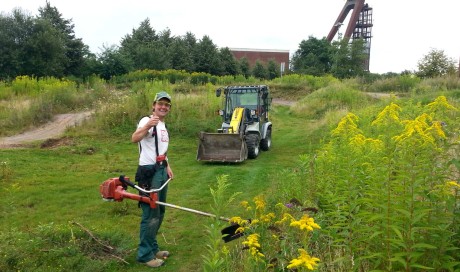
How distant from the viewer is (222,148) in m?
10.9

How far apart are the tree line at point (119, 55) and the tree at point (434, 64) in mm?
8921

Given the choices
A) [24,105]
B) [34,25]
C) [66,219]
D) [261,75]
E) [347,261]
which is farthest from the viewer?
[261,75]

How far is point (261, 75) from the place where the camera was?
47.3 meters

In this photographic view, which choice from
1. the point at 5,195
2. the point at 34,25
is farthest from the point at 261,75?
the point at 5,195

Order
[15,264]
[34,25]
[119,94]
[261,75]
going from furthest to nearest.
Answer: [261,75] → [34,25] → [119,94] → [15,264]

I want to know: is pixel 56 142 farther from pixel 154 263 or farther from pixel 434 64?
pixel 434 64

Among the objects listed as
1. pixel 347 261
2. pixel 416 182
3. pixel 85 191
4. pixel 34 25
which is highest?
pixel 34 25

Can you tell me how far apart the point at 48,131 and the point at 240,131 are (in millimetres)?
8354

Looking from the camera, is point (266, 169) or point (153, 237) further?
point (266, 169)

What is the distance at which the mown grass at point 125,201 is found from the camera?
4.36 metres

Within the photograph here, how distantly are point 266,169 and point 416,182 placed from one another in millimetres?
7358

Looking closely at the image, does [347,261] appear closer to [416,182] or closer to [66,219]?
[416,182]

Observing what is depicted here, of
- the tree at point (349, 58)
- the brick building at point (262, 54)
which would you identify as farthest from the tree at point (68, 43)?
the brick building at point (262, 54)

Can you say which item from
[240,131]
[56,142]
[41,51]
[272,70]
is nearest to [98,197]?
[240,131]
